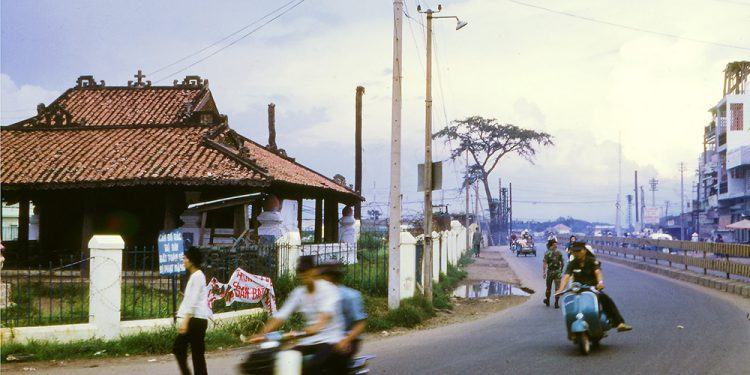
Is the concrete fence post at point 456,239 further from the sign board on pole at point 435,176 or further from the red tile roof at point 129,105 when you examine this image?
the sign board on pole at point 435,176

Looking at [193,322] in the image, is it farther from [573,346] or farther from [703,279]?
[703,279]

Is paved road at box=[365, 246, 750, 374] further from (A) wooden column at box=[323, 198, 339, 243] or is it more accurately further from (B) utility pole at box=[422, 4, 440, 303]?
(A) wooden column at box=[323, 198, 339, 243]

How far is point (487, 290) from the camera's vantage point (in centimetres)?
2369

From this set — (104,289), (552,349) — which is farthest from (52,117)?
(552,349)

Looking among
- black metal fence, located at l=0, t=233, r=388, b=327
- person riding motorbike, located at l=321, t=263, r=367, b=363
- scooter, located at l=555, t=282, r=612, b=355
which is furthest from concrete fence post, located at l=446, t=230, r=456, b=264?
person riding motorbike, located at l=321, t=263, r=367, b=363

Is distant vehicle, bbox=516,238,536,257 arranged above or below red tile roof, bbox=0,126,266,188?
below

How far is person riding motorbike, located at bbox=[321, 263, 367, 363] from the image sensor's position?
6270 mm

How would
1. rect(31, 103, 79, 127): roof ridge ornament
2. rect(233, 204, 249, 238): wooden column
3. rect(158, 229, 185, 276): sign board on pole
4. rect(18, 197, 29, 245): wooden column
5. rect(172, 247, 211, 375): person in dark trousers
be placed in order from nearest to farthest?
rect(172, 247, 211, 375): person in dark trousers
rect(158, 229, 185, 276): sign board on pole
rect(233, 204, 249, 238): wooden column
rect(18, 197, 29, 245): wooden column
rect(31, 103, 79, 127): roof ridge ornament

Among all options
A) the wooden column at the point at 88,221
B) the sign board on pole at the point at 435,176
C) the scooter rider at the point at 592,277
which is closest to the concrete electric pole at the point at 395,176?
the sign board on pole at the point at 435,176

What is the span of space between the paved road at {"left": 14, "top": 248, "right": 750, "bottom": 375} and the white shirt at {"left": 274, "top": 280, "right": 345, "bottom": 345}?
3.20 meters

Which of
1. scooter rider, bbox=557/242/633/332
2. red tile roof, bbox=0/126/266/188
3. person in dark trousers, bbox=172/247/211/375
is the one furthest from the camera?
red tile roof, bbox=0/126/266/188

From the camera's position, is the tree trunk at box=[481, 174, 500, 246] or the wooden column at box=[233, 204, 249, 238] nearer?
the wooden column at box=[233, 204, 249, 238]

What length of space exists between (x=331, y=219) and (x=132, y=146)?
358 inches

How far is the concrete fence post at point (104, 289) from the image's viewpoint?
37.3ft
